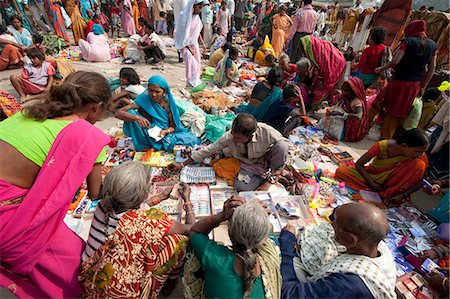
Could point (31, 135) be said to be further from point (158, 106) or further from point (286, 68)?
point (286, 68)

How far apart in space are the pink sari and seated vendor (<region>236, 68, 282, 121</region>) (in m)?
2.85

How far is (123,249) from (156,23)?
511 inches

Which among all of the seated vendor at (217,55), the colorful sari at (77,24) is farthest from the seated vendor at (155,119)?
the colorful sari at (77,24)

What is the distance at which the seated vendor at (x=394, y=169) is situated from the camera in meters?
2.79

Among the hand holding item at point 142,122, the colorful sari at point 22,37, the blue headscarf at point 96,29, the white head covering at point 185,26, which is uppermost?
the white head covering at point 185,26

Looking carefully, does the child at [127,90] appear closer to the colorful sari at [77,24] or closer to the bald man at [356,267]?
the bald man at [356,267]

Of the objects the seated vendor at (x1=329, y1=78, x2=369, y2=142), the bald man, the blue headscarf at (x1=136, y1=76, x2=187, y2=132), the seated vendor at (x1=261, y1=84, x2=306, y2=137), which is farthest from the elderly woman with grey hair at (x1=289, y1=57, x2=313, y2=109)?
the bald man

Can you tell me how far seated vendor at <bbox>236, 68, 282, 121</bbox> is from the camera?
4.09 m

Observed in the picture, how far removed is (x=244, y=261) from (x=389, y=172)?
2644 mm

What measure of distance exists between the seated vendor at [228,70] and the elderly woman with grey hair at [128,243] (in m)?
5.25

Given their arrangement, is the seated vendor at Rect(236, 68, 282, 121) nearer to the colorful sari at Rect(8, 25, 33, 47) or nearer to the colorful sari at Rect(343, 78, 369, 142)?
the colorful sari at Rect(343, 78, 369, 142)

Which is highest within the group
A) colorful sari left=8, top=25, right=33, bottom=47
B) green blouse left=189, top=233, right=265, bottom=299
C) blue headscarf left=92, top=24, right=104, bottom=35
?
blue headscarf left=92, top=24, right=104, bottom=35

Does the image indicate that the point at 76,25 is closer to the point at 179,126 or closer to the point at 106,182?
the point at 179,126

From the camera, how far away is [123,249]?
152cm
